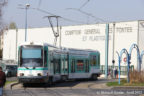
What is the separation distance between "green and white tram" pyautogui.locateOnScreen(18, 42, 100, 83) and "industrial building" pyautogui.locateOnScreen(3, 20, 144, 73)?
28.5 meters

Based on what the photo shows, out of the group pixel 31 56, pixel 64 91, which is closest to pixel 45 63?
pixel 31 56

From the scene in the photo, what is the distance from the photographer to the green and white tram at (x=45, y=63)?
89.2ft

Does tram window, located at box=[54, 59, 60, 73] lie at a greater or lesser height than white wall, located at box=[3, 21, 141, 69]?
lesser

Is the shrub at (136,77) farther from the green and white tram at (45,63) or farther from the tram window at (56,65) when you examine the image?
the tram window at (56,65)

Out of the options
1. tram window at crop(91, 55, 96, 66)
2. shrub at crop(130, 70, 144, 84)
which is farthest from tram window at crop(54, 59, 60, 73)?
tram window at crop(91, 55, 96, 66)

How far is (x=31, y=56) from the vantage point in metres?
27.4

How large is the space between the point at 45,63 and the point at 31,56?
107cm

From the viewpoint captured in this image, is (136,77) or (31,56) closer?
(31,56)

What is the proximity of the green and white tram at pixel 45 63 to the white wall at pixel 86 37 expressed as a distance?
1215 inches

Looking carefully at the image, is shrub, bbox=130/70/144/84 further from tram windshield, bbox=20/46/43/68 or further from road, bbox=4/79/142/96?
tram windshield, bbox=20/46/43/68

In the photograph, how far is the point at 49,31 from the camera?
7775 cm

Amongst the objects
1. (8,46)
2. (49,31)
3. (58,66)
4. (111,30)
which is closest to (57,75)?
(58,66)

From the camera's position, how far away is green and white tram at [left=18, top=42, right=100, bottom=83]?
27188 millimetres

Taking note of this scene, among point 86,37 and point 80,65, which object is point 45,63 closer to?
point 80,65
